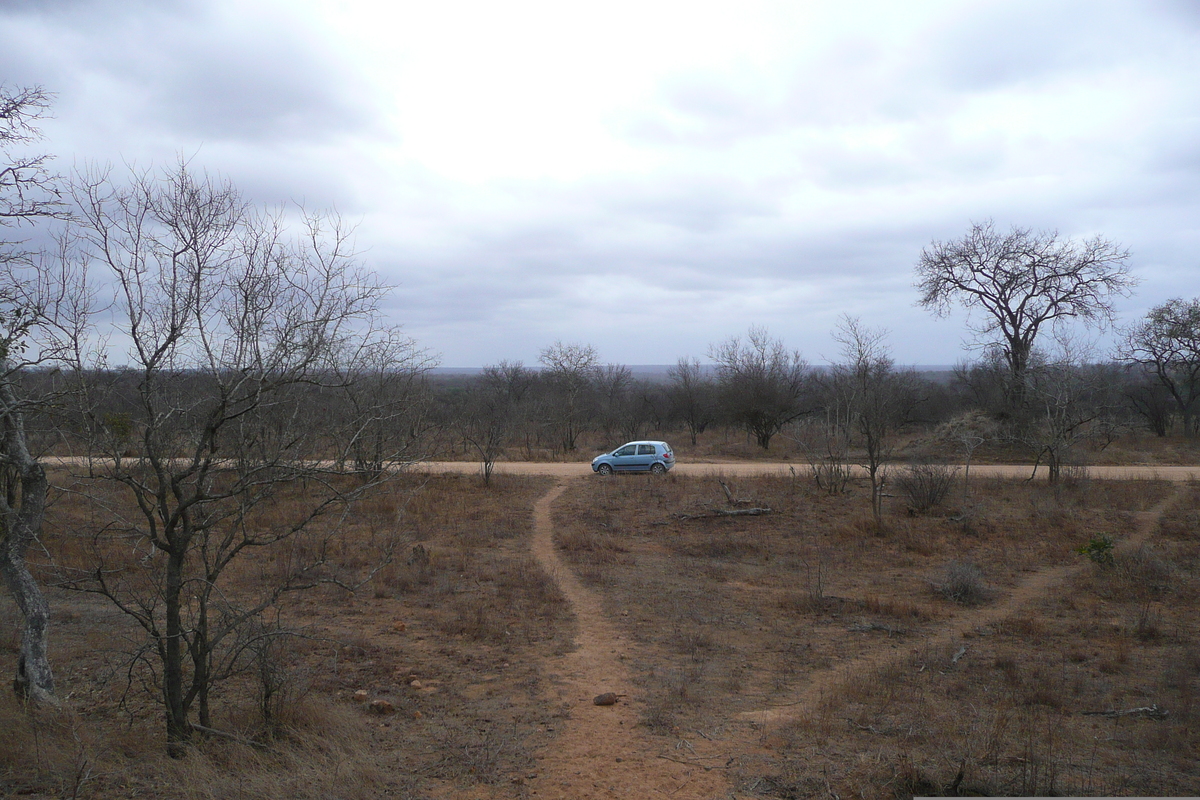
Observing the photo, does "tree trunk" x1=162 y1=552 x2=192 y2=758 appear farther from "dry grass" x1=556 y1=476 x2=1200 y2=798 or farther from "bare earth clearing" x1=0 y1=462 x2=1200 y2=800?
"dry grass" x1=556 y1=476 x2=1200 y2=798

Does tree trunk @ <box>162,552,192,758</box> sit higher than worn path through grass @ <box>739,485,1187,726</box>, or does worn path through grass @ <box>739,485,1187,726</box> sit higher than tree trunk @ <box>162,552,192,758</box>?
tree trunk @ <box>162,552,192,758</box>

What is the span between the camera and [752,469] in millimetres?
24594

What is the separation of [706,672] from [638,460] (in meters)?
15.2

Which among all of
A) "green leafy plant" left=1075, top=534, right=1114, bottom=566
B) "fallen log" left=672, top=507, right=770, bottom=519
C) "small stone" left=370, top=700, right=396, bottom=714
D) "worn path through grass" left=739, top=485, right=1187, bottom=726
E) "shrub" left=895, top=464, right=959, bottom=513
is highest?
"shrub" left=895, top=464, right=959, bottom=513

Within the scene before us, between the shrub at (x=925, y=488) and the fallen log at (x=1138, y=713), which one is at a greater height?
the shrub at (x=925, y=488)

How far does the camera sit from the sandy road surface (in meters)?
21.7

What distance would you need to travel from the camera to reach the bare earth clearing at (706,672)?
552 centimetres

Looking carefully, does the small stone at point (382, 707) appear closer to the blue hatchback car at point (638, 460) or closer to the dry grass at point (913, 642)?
the dry grass at point (913, 642)

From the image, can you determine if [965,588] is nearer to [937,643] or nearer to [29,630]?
[937,643]

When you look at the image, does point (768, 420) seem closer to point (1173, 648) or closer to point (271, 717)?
point (1173, 648)

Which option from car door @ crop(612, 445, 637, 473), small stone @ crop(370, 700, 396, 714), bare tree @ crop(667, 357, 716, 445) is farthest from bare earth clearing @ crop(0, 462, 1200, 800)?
bare tree @ crop(667, 357, 716, 445)

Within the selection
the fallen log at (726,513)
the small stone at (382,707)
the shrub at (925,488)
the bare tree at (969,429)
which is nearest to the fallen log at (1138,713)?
the small stone at (382,707)

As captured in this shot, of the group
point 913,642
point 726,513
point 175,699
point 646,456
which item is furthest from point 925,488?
point 175,699

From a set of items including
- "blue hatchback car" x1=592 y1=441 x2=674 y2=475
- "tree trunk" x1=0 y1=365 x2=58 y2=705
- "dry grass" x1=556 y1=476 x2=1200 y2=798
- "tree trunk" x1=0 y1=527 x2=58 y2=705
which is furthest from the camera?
"blue hatchback car" x1=592 y1=441 x2=674 y2=475
